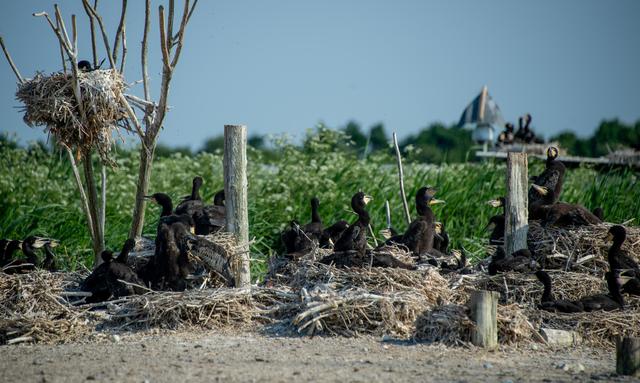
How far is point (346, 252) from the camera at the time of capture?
10.6 m

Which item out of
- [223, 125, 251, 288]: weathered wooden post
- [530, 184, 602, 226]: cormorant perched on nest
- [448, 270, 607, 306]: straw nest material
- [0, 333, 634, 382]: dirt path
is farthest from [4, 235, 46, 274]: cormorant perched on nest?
[530, 184, 602, 226]: cormorant perched on nest

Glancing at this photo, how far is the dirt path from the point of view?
745cm

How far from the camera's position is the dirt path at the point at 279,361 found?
7453 millimetres

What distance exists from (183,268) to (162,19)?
3.19m

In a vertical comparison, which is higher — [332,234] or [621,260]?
[332,234]

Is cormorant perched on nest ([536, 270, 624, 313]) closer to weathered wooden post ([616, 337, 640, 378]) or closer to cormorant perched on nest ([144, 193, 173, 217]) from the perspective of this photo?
weathered wooden post ([616, 337, 640, 378])

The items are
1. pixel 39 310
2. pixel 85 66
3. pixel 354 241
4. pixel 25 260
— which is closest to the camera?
pixel 39 310

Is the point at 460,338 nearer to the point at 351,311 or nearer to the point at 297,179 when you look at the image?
the point at 351,311

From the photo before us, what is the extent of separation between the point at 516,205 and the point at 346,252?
240 cm

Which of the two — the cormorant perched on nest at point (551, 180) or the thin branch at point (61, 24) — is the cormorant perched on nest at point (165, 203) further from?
the cormorant perched on nest at point (551, 180)

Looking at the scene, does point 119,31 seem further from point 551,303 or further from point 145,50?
point 551,303

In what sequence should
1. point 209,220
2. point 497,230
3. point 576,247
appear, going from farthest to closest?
point 497,230
point 209,220
point 576,247

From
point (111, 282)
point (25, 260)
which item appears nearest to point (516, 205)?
point (111, 282)

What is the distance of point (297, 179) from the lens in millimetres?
18094
